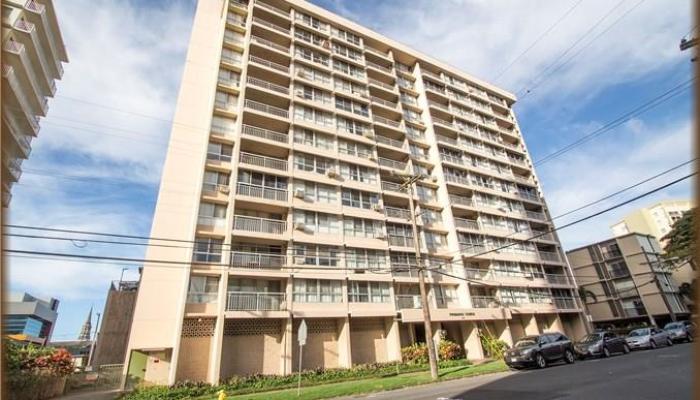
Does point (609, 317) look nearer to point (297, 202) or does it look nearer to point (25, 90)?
point (297, 202)

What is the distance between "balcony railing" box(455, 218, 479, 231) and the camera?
104ft

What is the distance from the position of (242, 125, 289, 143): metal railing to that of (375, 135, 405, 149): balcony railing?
939cm

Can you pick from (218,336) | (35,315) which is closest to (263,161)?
(218,336)

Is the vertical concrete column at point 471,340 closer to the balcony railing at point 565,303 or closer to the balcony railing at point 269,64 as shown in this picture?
the balcony railing at point 565,303

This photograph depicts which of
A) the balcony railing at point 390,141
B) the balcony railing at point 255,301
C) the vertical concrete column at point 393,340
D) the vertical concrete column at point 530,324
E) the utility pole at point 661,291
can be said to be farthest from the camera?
the utility pole at point 661,291

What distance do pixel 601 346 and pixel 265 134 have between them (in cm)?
2611

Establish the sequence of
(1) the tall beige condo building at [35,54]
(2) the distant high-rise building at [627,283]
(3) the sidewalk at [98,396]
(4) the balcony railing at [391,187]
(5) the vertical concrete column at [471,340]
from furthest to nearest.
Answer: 1. (2) the distant high-rise building at [627,283]
2. (4) the balcony railing at [391,187]
3. (5) the vertical concrete column at [471,340]
4. (1) the tall beige condo building at [35,54]
5. (3) the sidewalk at [98,396]

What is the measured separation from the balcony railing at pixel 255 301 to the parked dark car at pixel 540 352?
13051 millimetres

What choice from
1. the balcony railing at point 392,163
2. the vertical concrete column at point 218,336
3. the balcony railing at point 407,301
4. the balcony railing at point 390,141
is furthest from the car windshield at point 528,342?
the balcony railing at point 390,141

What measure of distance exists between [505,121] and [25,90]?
159 ft

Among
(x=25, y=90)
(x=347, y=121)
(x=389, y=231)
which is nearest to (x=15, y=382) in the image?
(x=25, y=90)

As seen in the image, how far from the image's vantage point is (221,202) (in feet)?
72.9

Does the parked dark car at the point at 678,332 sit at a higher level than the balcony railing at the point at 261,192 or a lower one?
lower

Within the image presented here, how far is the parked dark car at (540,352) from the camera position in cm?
1664
